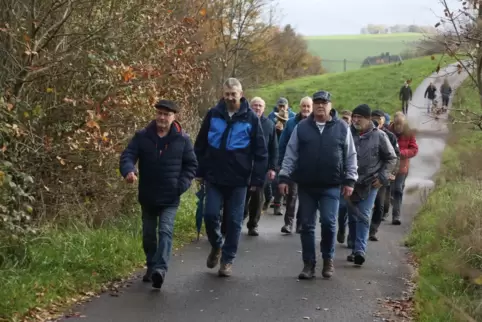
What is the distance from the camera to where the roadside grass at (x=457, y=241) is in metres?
5.66

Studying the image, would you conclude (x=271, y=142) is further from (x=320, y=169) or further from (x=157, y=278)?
(x=157, y=278)

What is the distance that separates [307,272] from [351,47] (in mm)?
102541

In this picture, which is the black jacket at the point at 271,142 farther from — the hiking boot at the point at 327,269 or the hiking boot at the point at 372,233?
the hiking boot at the point at 372,233

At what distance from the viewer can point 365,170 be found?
937cm

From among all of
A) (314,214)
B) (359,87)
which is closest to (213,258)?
(314,214)

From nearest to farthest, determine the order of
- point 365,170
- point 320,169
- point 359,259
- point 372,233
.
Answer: point 320,169, point 359,259, point 365,170, point 372,233

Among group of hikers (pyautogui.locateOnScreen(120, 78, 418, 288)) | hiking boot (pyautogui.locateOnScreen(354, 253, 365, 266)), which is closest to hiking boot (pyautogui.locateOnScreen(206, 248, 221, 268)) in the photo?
group of hikers (pyautogui.locateOnScreen(120, 78, 418, 288))

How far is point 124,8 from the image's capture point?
30.6 feet

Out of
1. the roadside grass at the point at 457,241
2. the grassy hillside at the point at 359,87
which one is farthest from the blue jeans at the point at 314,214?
the grassy hillside at the point at 359,87

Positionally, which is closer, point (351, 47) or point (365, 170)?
point (365, 170)

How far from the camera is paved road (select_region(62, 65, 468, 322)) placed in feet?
21.6

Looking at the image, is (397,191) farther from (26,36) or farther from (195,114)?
(26,36)

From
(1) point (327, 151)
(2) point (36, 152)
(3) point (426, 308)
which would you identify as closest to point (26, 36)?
(2) point (36, 152)

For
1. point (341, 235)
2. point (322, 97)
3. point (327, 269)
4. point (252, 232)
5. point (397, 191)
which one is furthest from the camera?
point (397, 191)
